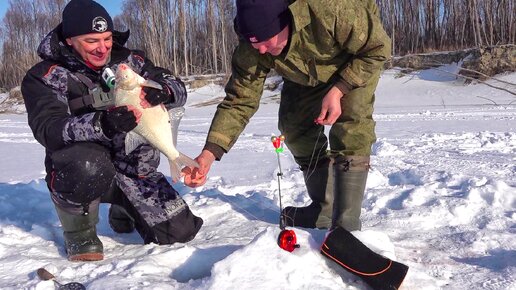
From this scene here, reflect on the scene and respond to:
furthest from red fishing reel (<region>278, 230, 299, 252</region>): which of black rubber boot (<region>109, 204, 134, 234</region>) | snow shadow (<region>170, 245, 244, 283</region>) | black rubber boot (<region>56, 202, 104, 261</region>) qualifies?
black rubber boot (<region>109, 204, 134, 234</region>)

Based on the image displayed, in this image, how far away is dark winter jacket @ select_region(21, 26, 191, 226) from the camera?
2211 millimetres

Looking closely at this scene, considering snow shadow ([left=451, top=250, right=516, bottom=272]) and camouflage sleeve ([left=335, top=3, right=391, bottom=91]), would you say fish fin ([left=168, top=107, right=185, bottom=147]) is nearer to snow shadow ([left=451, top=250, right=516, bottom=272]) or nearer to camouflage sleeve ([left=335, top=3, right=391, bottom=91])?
camouflage sleeve ([left=335, top=3, right=391, bottom=91])

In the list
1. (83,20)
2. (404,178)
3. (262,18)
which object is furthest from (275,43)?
(404,178)

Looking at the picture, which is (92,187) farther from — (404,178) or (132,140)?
(404,178)

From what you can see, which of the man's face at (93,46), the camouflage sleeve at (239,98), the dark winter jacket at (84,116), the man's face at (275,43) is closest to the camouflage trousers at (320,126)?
Result: the camouflage sleeve at (239,98)

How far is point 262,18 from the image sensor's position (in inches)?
82.2

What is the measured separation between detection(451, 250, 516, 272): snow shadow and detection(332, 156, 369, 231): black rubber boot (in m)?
0.46

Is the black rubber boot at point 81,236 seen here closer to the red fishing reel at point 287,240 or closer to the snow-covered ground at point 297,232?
the snow-covered ground at point 297,232

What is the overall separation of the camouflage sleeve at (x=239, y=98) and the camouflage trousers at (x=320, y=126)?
24 cm

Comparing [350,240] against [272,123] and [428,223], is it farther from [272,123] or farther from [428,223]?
[272,123]

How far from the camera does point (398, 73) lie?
19.3 m

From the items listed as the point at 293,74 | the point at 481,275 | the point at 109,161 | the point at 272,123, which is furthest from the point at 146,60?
the point at 272,123

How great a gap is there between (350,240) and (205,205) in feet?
4.59

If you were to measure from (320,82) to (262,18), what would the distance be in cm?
52
